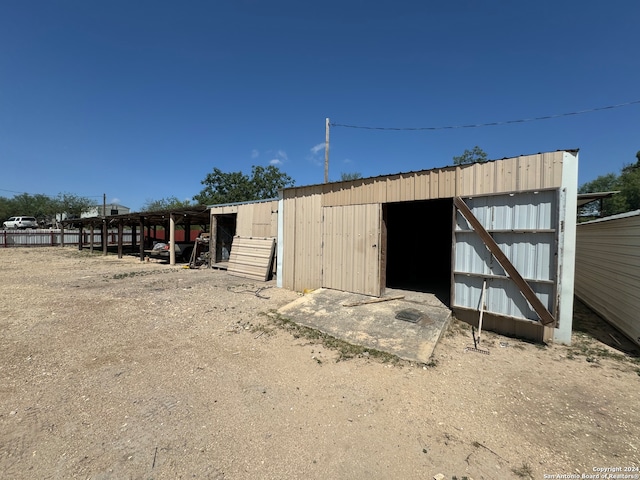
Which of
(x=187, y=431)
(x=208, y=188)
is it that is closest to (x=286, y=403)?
(x=187, y=431)

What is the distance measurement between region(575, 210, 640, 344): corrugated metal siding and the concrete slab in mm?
2855

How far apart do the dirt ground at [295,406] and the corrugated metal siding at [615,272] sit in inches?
18.4

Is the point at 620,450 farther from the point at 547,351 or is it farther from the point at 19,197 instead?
the point at 19,197

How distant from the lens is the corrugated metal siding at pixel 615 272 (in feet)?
15.0

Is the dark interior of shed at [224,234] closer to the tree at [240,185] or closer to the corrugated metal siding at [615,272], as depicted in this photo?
the corrugated metal siding at [615,272]

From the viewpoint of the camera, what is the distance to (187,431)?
2480 mm

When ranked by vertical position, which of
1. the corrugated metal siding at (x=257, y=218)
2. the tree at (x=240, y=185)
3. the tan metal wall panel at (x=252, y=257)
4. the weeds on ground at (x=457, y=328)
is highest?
the tree at (x=240, y=185)

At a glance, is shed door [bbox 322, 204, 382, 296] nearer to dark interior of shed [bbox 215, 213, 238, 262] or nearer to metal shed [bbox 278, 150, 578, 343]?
metal shed [bbox 278, 150, 578, 343]

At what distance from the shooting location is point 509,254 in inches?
191

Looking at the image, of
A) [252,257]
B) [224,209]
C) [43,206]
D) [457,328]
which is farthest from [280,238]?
[43,206]

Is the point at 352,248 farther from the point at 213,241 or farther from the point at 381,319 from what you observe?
the point at 213,241

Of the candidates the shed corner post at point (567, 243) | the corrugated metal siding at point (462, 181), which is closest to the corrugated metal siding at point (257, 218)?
the corrugated metal siding at point (462, 181)

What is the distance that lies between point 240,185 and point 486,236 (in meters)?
35.6

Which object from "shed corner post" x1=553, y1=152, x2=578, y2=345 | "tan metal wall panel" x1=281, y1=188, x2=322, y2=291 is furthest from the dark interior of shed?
"shed corner post" x1=553, y1=152, x2=578, y2=345
